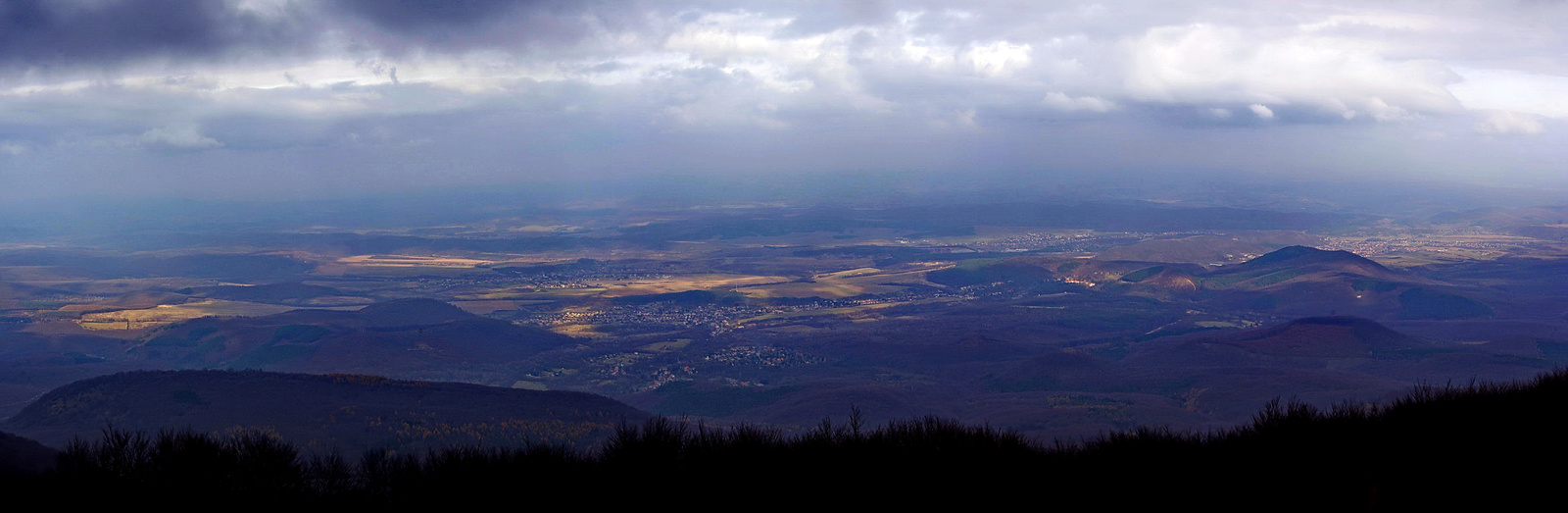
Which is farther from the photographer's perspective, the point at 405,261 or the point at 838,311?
the point at 405,261

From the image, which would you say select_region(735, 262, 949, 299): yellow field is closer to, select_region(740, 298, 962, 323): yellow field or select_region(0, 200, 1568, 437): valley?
select_region(0, 200, 1568, 437): valley

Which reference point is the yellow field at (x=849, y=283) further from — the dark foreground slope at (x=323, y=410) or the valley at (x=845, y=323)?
the dark foreground slope at (x=323, y=410)

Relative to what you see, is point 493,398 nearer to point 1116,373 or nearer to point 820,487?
point 820,487

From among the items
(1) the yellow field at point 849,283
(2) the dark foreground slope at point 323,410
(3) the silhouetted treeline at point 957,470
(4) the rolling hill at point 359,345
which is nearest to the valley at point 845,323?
(4) the rolling hill at point 359,345

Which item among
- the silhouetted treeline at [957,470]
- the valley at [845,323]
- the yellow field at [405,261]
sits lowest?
the valley at [845,323]

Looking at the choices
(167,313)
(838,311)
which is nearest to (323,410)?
(838,311)

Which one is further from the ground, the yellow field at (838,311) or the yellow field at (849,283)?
the yellow field at (849,283)

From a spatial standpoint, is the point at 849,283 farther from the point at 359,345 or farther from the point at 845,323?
the point at 359,345
